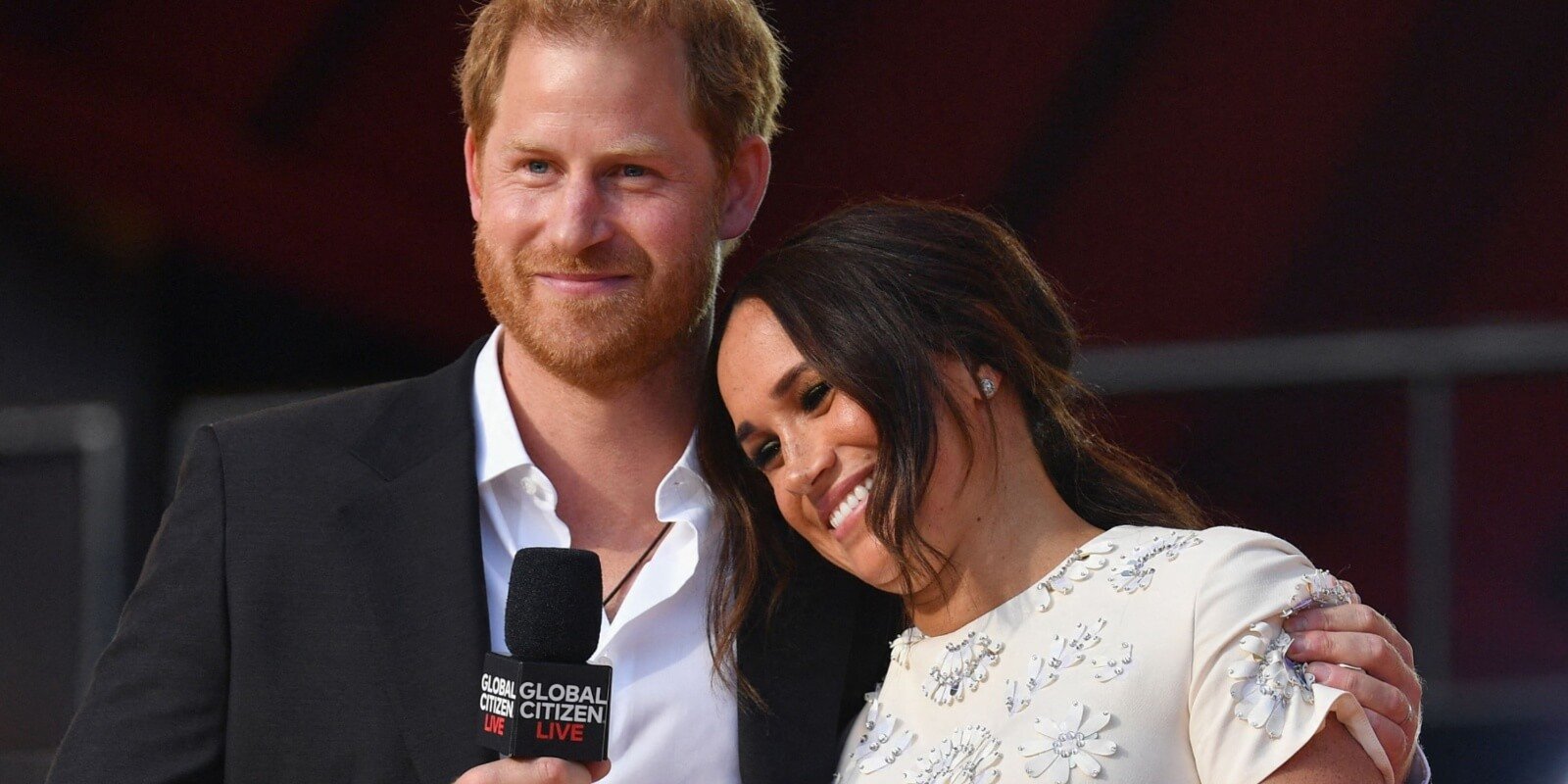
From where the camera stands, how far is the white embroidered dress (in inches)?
68.6

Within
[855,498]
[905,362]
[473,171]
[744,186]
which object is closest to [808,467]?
[855,498]

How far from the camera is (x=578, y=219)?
2.23 m

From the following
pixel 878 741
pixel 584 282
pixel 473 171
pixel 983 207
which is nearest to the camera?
pixel 878 741

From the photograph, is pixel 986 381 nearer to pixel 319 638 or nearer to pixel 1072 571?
pixel 1072 571

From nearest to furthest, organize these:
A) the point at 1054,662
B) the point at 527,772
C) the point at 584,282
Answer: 1. the point at 527,772
2. the point at 1054,662
3. the point at 584,282

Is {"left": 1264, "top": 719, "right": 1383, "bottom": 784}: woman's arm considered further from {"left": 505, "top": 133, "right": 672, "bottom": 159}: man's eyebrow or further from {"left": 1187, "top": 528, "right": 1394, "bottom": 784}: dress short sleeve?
{"left": 505, "top": 133, "right": 672, "bottom": 159}: man's eyebrow

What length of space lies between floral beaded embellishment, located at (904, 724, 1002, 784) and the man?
10.5 inches

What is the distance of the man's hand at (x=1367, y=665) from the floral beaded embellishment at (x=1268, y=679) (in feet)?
0.08

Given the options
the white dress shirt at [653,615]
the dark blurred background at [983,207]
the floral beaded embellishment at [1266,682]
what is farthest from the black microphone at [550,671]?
the dark blurred background at [983,207]

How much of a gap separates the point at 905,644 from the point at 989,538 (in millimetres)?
227

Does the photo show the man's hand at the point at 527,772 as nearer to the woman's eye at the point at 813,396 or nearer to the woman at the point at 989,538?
the woman at the point at 989,538

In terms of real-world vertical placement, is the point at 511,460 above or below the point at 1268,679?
above

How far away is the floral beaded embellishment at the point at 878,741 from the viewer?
2070 millimetres

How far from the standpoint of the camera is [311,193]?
4.79m
